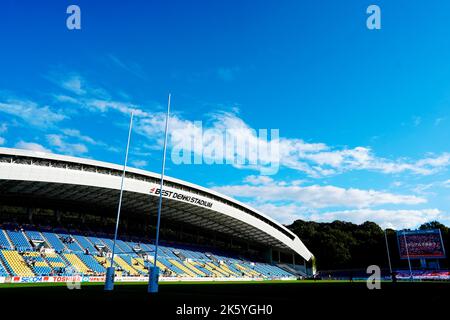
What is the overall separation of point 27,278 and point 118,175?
1691cm

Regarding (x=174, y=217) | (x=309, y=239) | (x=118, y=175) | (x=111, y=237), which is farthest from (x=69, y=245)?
(x=309, y=239)

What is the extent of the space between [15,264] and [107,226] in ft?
75.5

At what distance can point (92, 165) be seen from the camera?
43.4 meters

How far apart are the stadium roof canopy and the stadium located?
0.36ft

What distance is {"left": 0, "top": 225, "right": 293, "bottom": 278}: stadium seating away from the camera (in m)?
37.6

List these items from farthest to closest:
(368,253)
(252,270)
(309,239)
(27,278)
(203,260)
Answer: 1. (309,239)
2. (368,253)
3. (252,270)
4. (203,260)
5. (27,278)

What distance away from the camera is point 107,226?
58781 mm

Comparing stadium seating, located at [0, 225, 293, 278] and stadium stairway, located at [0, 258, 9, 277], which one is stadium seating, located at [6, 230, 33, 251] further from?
stadium stairway, located at [0, 258, 9, 277]

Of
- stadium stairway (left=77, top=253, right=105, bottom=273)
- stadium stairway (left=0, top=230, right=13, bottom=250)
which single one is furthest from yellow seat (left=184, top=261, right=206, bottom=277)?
stadium stairway (left=0, top=230, right=13, bottom=250)

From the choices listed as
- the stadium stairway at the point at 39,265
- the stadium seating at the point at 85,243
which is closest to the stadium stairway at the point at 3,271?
the stadium stairway at the point at 39,265

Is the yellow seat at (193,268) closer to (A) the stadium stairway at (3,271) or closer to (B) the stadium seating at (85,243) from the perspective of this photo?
(B) the stadium seating at (85,243)

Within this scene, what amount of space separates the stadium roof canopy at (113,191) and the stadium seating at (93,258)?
5.64 metres
